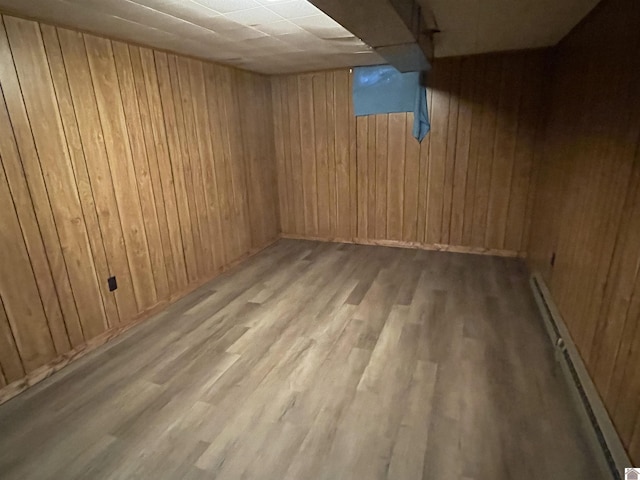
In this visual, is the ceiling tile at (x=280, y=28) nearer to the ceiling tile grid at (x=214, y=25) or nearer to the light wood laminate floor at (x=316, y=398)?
the ceiling tile grid at (x=214, y=25)

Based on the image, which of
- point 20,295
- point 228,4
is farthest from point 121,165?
point 228,4

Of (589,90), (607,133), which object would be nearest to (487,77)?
(589,90)

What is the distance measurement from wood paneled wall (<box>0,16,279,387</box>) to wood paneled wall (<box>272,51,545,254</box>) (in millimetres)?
1051

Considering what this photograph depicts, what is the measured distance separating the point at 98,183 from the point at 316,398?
201cm

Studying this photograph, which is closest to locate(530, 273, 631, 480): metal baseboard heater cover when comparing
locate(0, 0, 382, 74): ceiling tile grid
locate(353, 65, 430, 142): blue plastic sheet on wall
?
locate(353, 65, 430, 142): blue plastic sheet on wall

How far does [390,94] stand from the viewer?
3840 mm

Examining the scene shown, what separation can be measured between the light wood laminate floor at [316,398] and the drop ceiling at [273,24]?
2023 millimetres

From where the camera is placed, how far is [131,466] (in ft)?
5.11

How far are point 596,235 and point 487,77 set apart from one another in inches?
A: 90.2

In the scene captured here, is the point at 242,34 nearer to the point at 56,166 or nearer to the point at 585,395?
the point at 56,166

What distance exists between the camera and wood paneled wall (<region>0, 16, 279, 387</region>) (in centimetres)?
200

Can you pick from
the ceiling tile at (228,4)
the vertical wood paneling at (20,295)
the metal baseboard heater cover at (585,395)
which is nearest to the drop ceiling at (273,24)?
the ceiling tile at (228,4)

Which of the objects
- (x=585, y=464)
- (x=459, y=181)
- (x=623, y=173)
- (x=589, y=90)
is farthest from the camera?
(x=459, y=181)

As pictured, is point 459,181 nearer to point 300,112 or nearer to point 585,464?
point 300,112
